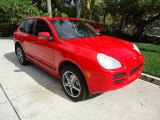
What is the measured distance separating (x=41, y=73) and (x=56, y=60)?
5.03ft

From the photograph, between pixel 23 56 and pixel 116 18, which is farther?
pixel 116 18

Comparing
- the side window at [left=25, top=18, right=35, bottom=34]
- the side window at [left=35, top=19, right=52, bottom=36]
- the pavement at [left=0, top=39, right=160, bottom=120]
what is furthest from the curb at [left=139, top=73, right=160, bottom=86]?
the side window at [left=25, top=18, right=35, bottom=34]

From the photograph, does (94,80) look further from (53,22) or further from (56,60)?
(53,22)

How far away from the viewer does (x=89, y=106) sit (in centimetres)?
370

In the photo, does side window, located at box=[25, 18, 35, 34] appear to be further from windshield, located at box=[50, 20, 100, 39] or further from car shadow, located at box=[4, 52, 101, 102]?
car shadow, located at box=[4, 52, 101, 102]

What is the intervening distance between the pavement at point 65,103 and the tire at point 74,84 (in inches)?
5.7

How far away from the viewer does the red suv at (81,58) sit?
10.7 feet

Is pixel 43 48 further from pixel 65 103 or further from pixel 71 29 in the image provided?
pixel 65 103

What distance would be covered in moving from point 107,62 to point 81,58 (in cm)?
48

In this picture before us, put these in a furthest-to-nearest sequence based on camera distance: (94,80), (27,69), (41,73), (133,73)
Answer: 1. (27,69)
2. (41,73)
3. (133,73)
4. (94,80)

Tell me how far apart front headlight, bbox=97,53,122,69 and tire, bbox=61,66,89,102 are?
508 millimetres

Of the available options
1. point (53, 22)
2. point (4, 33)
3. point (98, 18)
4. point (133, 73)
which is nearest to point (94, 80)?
point (133, 73)

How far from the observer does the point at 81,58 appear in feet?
11.2

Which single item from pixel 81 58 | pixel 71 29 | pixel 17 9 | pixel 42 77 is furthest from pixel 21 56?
pixel 17 9
